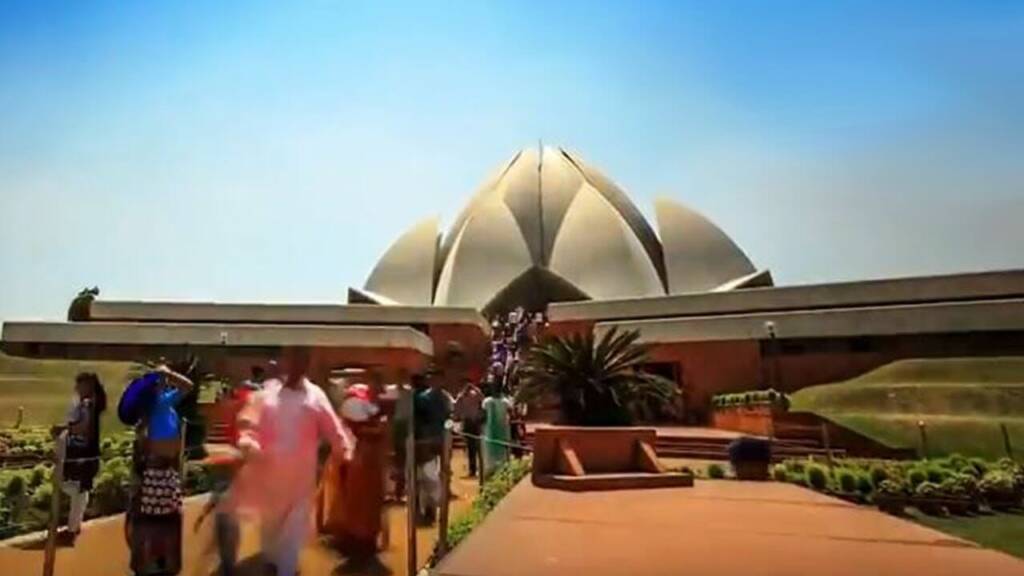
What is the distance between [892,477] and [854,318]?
31.8 feet

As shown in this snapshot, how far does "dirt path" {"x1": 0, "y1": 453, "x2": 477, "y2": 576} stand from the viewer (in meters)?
3.65

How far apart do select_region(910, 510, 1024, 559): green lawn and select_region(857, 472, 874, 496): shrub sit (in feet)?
1.88

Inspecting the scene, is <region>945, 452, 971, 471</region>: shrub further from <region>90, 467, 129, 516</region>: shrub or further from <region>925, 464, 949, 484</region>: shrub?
<region>90, 467, 129, 516</region>: shrub

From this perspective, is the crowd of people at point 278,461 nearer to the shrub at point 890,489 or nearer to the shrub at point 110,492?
the shrub at point 110,492

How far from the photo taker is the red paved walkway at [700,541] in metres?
3.42

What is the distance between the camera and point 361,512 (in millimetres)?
4191

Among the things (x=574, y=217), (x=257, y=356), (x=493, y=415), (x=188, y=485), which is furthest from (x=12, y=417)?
(x=574, y=217)

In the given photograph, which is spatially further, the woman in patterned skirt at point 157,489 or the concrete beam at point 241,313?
the concrete beam at point 241,313

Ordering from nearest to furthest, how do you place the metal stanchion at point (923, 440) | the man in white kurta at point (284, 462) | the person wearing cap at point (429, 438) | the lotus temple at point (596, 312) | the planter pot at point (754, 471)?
the man in white kurta at point (284, 462) < the person wearing cap at point (429, 438) < the planter pot at point (754, 471) < the metal stanchion at point (923, 440) < the lotus temple at point (596, 312)

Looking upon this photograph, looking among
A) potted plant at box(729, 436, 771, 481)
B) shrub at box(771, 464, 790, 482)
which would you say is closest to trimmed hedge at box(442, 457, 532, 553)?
potted plant at box(729, 436, 771, 481)

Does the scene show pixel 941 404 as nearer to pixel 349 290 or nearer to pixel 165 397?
pixel 165 397

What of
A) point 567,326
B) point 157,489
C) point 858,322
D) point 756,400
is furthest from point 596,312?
point 157,489

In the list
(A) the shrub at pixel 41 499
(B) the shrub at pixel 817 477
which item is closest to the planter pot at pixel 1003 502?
(B) the shrub at pixel 817 477

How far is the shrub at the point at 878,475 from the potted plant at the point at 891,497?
0.18 m
